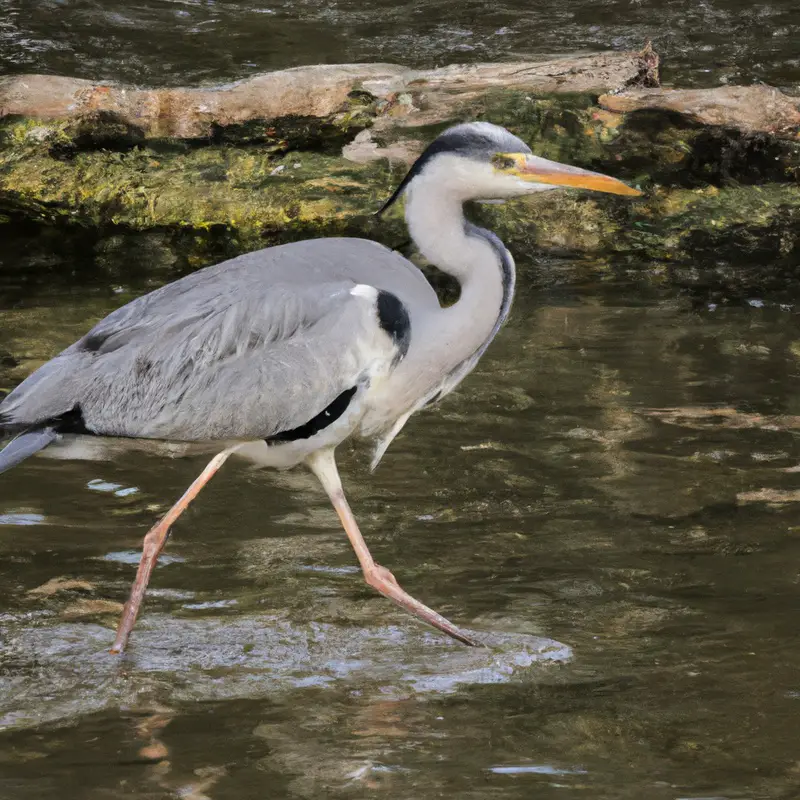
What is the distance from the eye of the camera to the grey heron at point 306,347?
17.0 ft

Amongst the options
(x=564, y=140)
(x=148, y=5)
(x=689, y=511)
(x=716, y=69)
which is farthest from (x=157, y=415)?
(x=148, y=5)

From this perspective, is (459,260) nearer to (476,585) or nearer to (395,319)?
(395,319)

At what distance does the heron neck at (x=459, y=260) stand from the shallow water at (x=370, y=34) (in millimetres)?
7960

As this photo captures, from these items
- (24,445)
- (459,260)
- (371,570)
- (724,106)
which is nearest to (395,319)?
(459,260)

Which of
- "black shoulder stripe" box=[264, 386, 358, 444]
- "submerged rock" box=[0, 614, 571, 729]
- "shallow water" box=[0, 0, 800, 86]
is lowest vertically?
"submerged rock" box=[0, 614, 571, 729]

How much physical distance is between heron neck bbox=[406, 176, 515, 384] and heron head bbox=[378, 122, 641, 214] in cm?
5

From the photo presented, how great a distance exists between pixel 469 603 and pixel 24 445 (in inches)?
66.5

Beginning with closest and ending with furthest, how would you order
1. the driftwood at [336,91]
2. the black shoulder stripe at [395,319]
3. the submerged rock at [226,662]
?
the submerged rock at [226,662], the black shoulder stripe at [395,319], the driftwood at [336,91]

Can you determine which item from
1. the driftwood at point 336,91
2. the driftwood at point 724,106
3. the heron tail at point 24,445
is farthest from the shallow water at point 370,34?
the heron tail at point 24,445

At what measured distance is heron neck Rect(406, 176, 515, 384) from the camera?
5.25m

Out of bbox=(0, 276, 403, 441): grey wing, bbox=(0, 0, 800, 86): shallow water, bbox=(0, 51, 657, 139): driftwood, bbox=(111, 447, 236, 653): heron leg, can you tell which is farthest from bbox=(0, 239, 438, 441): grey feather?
bbox=(0, 0, 800, 86): shallow water

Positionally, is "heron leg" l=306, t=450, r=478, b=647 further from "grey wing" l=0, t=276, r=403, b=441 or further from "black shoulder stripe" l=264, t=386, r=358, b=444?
"grey wing" l=0, t=276, r=403, b=441

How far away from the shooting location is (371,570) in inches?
207

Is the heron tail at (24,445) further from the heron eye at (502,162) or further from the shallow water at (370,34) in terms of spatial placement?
the shallow water at (370,34)
